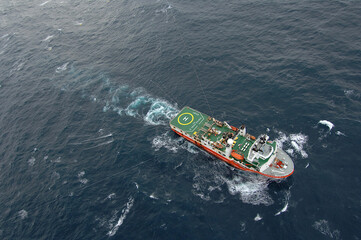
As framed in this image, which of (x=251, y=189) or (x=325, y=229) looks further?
(x=251, y=189)

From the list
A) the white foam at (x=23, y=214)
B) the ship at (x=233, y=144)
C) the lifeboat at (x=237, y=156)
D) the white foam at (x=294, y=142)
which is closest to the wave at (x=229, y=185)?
the ship at (x=233, y=144)

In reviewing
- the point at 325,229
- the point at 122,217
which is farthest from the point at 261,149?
the point at 122,217

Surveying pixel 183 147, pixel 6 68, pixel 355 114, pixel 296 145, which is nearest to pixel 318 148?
pixel 296 145

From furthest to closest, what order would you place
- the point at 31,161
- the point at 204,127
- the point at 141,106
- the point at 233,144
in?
the point at 141,106, the point at 31,161, the point at 204,127, the point at 233,144

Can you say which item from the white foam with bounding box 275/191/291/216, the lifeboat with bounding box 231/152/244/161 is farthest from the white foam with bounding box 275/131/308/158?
the lifeboat with bounding box 231/152/244/161

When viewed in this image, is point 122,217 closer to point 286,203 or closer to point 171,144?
point 171,144

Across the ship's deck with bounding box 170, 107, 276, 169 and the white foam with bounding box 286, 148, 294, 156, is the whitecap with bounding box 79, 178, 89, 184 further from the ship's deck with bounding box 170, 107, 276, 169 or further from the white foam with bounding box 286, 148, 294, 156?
the white foam with bounding box 286, 148, 294, 156
